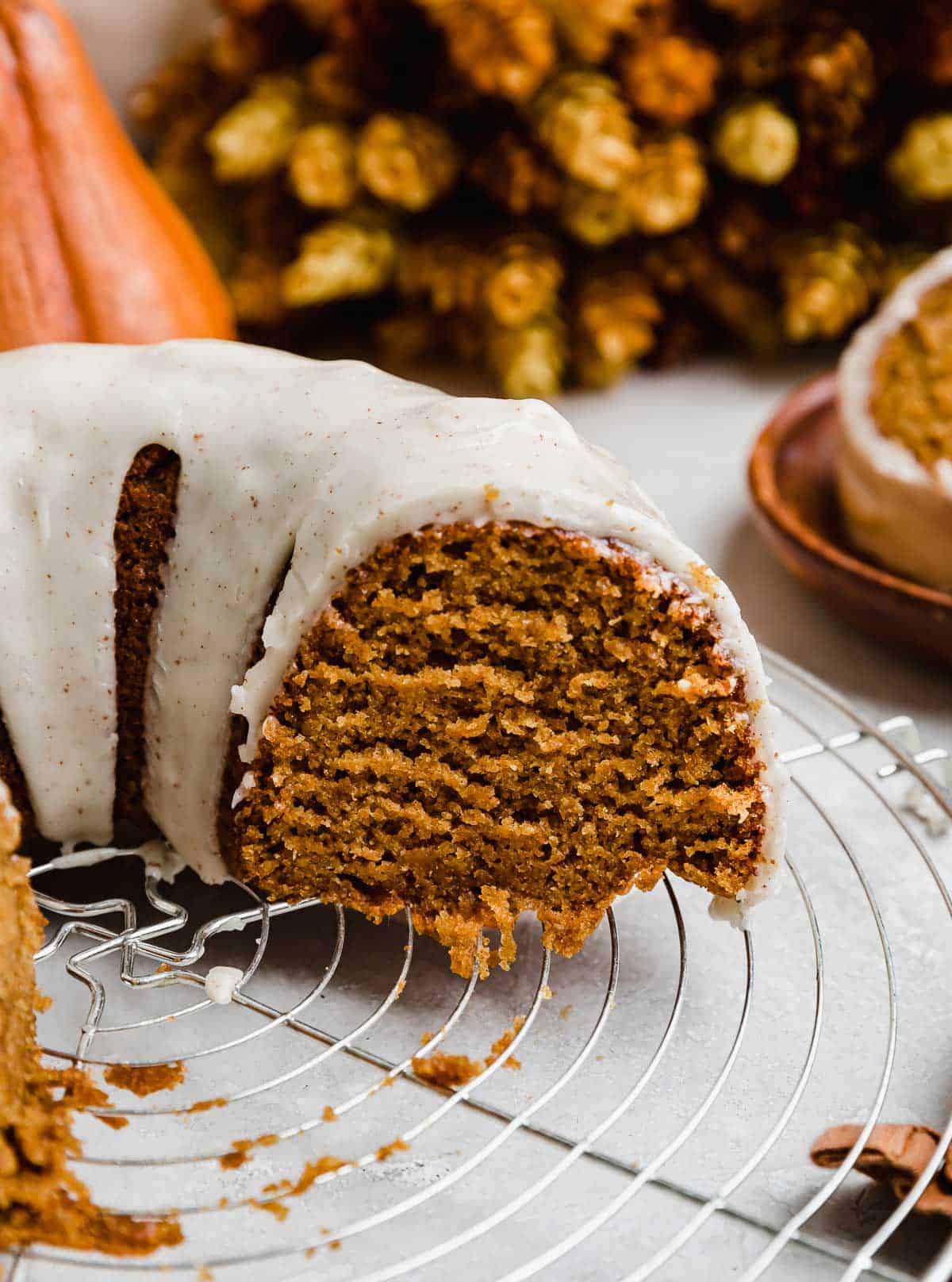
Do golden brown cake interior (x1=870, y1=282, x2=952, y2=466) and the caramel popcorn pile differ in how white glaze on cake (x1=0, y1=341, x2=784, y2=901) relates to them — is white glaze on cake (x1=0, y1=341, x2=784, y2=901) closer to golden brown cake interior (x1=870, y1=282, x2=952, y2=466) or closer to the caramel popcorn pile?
golden brown cake interior (x1=870, y1=282, x2=952, y2=466)

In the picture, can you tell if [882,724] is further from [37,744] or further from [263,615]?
[37,744]

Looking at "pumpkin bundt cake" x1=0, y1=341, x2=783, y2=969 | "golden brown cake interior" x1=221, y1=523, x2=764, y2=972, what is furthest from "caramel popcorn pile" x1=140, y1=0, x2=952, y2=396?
"golden brown cake interior" x1=221, y1=523, x2=764, y2=972

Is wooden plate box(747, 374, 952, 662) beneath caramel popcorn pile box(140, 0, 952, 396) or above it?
beneath

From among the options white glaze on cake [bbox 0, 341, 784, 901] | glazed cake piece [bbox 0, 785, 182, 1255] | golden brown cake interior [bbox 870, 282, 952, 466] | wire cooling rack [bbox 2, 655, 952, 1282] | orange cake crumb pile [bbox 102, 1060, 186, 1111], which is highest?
white glaze on cake [bbox 0, 341, 784, 901]

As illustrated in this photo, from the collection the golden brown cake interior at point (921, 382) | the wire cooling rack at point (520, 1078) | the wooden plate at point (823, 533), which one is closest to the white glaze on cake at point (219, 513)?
the wire cooling rack at point (520, 1078)

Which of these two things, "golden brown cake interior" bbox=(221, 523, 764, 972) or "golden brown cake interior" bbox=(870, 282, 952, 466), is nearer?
"golden brown cake interior" bbox=(221, 523, 764, 972)

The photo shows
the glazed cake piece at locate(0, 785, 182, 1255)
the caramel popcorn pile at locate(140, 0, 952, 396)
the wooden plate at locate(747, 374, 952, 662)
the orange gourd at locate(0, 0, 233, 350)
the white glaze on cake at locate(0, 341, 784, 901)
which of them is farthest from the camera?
the caramel popcorn pile at locate(140, 0, 952, 396)

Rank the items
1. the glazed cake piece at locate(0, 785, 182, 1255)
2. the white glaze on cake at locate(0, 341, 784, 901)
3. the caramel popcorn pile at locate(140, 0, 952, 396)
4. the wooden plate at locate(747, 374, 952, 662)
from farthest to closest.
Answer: the caramel popcorn pile at locate(140, 0, 952, 396)
the wooden plate at locate(747, 374, 952, 662)
the white glaze on cake at locate(0, 341, 784, 901)
the glazed cake piece at locate(0, 785, 182, 1255)

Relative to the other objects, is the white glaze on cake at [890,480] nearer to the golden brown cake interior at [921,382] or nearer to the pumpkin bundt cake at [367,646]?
the golden brown cake interior at [921,382]
